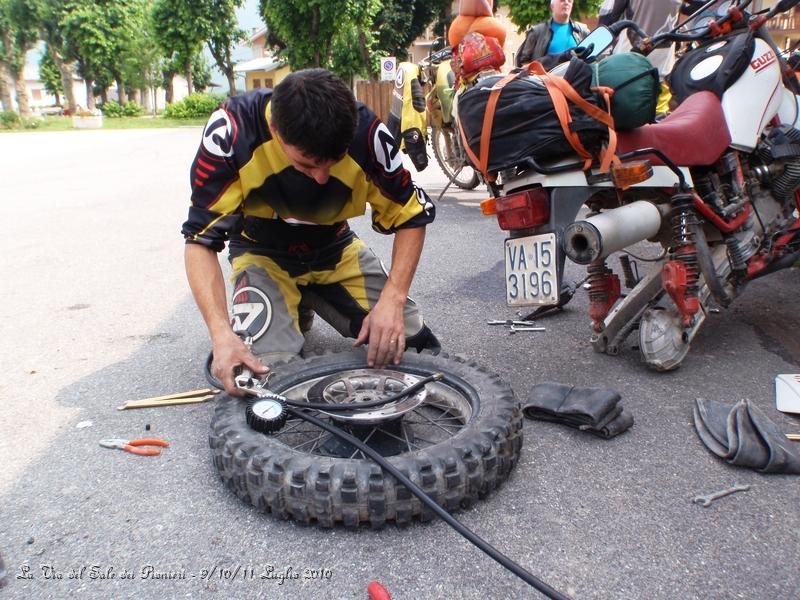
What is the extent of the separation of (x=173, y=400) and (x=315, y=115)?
1.36m

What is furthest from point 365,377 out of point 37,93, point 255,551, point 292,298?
point 37,93

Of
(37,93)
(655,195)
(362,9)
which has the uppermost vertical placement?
(362,9)

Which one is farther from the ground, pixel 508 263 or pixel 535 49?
pixel 535 49

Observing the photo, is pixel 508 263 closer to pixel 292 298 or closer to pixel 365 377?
pixel 365 377

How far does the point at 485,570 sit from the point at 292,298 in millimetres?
1524

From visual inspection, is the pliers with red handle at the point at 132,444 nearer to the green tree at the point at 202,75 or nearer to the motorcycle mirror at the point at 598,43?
the motorcycle mirror at the point at 598,43

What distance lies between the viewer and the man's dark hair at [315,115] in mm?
1950

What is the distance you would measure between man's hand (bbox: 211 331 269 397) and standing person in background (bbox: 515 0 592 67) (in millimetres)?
4882

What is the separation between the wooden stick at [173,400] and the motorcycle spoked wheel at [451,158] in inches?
207

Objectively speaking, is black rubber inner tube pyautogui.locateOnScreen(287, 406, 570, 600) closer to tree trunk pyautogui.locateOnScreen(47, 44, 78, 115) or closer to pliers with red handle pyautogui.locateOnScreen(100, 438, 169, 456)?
pliers with red handle pyautogui.locateOnScreen(100, 438, 169, 456)

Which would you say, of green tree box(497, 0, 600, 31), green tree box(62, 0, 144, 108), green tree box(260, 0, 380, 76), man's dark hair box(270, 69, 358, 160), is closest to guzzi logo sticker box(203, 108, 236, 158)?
man's dark hair box(270, 69, 358, 160)

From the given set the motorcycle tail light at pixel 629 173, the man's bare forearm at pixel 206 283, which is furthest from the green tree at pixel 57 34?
the motorcycle tail light at pixel 629 173

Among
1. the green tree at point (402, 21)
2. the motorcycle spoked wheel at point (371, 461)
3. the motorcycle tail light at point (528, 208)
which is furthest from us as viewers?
the green tree at point (402, 21)

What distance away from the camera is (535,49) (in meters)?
6.14
